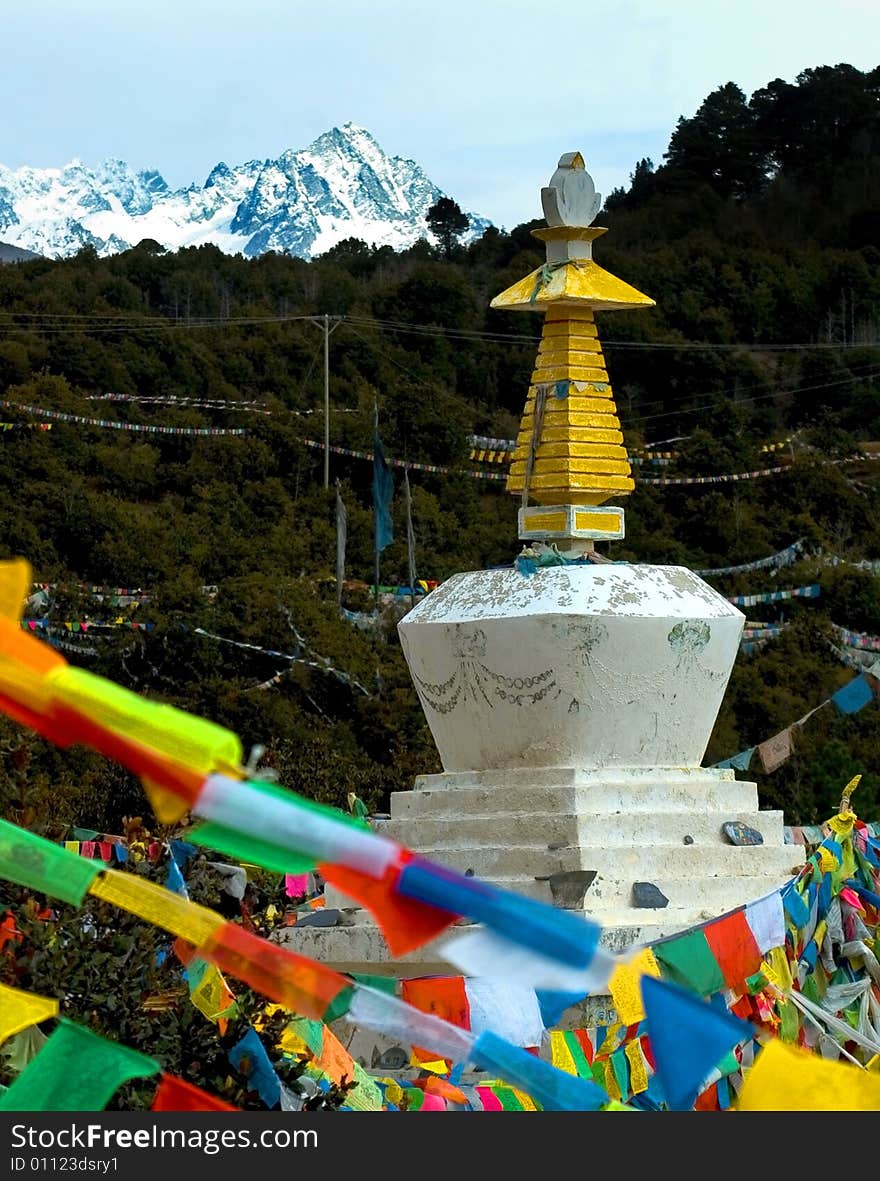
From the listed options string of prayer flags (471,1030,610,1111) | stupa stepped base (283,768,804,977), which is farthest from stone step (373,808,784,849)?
string of prayer flags (471,1030,610,1111)

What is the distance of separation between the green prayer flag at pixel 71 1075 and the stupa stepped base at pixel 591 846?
557 cm

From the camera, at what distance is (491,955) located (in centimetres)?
308

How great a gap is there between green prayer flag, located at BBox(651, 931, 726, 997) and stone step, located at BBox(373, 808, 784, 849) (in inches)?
57.9

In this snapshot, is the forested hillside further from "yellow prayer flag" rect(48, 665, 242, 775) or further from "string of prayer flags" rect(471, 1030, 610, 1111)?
"yellow prayer flag" rect(48, 665, 242, 775)

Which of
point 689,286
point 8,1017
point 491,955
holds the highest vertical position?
point 491,955

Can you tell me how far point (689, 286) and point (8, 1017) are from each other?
134 ft

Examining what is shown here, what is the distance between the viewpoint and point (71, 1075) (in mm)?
3496

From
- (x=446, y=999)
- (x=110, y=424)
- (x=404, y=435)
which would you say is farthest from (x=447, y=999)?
(x=110, y=424)

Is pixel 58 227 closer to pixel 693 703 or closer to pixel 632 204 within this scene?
pixel 632 204

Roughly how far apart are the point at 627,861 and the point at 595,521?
199 centimetres

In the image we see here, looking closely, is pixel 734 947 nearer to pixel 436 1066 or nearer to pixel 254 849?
pixel 436 1066

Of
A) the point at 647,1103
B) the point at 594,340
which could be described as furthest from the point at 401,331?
the point at 647,1103

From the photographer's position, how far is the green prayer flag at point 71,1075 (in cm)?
347

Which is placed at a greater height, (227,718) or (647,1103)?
(647,1103)
